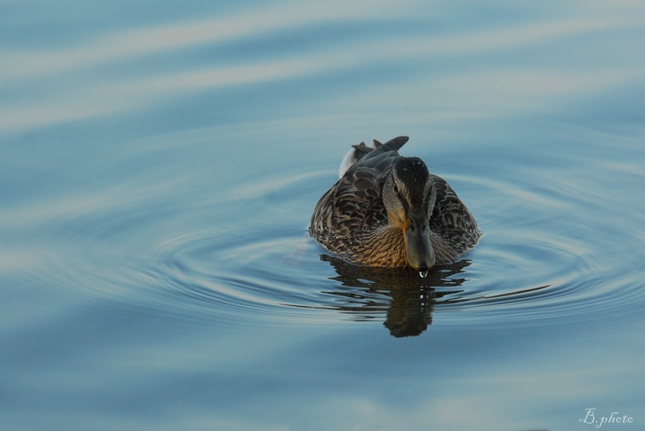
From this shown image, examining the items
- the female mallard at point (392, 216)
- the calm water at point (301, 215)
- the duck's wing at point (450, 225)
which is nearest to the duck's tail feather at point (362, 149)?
the female mallard at point (392, 216)

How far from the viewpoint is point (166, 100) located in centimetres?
1269

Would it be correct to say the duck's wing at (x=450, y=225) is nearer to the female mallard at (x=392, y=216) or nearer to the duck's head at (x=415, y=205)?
the female mallard at (x=392, y=216)

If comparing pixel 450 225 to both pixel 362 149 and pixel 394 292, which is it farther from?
pixel 362 149

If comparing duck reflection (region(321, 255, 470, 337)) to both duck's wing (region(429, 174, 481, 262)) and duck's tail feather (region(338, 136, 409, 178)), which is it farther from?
duck's tail feather (region(338, 136, 409, 178))

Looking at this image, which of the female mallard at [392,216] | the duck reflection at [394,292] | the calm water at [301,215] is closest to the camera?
the calm water at [301,215]

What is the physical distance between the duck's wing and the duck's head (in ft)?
1.04

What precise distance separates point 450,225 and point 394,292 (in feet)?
3.74

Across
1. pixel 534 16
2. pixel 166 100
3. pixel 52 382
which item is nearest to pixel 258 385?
pixel 52 382

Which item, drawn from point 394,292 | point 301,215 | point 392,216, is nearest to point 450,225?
point 392,216

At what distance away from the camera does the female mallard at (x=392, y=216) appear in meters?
9.81

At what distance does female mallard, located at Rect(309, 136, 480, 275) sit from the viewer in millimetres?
9812

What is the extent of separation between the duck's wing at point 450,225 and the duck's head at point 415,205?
32 cm

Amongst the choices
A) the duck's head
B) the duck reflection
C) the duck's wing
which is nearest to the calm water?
the duck reflection

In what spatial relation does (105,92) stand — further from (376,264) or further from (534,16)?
(534,16)
